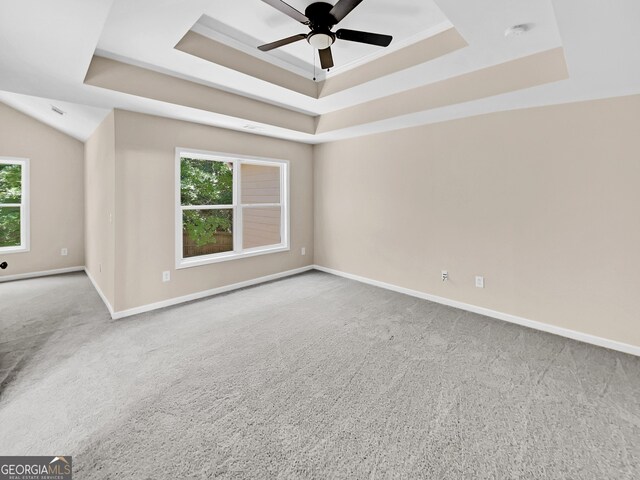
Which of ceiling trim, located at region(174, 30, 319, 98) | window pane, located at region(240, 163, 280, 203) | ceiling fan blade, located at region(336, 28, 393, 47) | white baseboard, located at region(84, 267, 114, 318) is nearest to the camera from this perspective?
ceiling fan blade, located at region(336, 28, 393, 47)

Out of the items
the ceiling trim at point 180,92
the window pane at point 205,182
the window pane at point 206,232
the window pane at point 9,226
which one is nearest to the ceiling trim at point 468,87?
the ceiling trim at point 180,92

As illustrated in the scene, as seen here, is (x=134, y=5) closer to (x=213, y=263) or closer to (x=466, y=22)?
(x=466, y=22)

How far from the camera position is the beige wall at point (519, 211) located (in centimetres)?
273

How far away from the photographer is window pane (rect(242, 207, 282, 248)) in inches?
193

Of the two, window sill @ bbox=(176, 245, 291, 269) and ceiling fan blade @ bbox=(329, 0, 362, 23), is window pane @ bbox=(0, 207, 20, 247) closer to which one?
window sill @ bbox=(176, 245, 291, 269)

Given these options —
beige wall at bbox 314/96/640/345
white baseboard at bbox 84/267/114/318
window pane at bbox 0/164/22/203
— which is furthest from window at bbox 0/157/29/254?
beige wall at bbox 314/96/640/345

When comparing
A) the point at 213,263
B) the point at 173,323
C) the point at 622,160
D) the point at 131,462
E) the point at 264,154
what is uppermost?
the point at 264,154

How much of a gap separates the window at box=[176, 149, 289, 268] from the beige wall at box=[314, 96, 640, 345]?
1.47 metres

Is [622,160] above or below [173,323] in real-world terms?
above

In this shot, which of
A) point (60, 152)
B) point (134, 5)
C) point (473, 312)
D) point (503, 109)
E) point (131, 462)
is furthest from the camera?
point (60, 152)

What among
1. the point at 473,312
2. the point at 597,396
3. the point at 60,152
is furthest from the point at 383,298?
the point at 60,152

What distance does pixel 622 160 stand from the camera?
8.77ft

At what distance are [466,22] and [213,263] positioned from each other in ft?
12.5

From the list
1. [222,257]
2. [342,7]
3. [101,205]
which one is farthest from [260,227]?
[342,7]
